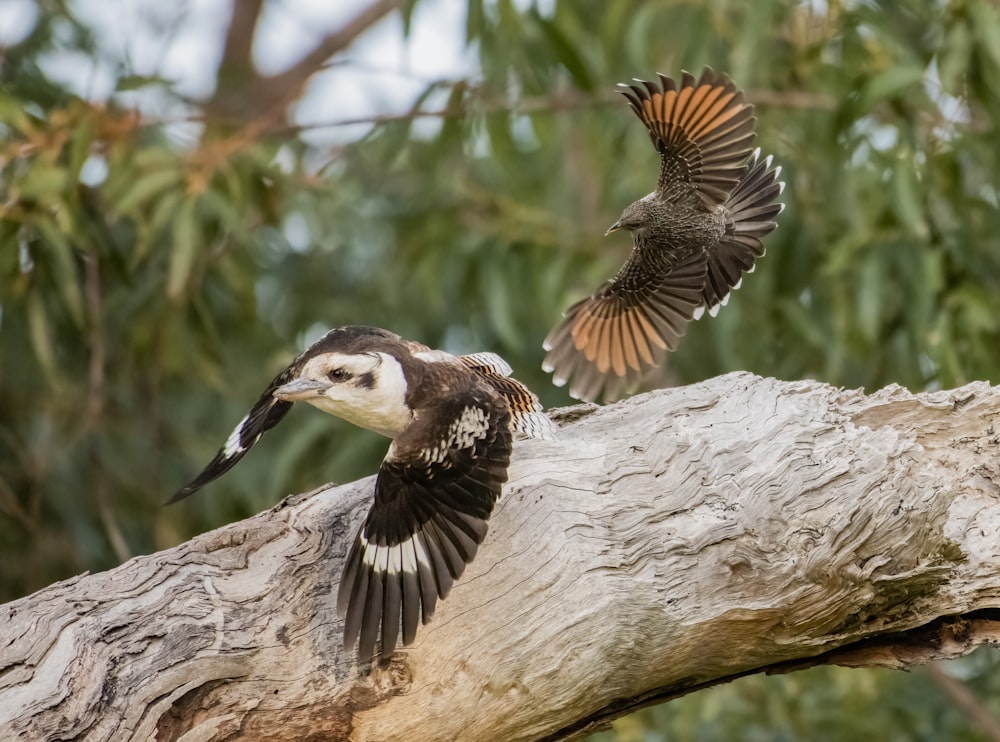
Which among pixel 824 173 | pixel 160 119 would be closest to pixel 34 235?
pixel 160 119

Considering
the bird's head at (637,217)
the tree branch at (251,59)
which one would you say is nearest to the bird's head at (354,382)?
the bird's head at (637,217)

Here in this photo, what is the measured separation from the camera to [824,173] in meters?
4.38

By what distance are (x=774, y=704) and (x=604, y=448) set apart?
210cm

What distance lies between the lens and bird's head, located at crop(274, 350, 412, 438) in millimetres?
2451

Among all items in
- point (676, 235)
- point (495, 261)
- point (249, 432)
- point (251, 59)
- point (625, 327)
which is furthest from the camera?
point (251, 59)

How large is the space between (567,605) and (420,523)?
0.30 meters

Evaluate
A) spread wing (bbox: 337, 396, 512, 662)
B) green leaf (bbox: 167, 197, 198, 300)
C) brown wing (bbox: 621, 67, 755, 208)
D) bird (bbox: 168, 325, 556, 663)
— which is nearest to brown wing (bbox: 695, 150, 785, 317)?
brown wing (bbox: 621, 67, 755, 208)

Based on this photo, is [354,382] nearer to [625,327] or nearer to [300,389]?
[300,389]

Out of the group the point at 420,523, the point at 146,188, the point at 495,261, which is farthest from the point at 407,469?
the point at 495,261

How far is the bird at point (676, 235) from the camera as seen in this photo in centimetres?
280

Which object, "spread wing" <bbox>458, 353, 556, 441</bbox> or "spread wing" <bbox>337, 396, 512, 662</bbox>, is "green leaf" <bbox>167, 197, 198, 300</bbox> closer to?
"spread wing" <bbox>458, 353, 556, 441</bbox>

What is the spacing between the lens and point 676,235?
9.94 ft

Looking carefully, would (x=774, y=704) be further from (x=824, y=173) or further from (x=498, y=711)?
(x=498, y=711)

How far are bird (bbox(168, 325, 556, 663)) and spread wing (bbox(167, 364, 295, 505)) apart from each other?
0.07m
